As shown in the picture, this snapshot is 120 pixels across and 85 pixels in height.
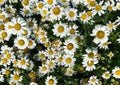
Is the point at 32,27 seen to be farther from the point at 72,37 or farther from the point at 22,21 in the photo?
the point at 72,37

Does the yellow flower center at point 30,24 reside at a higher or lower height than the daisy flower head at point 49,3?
lower

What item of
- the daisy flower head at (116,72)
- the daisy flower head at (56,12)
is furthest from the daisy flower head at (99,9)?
the daisy flower head at (116,72)

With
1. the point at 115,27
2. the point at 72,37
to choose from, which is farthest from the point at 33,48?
the point at 115,27

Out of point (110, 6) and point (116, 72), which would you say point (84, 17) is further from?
point (116, 72)

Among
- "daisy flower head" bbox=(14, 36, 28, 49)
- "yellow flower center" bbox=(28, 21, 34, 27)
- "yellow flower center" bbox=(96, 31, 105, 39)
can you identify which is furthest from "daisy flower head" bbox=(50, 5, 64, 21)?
"yellow flower center" bbox=(96, 31, 105, 39)

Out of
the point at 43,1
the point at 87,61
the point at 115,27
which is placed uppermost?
the point at 43,1

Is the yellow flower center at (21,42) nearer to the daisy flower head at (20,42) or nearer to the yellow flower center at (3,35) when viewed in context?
the daisy flower head at (20,42)

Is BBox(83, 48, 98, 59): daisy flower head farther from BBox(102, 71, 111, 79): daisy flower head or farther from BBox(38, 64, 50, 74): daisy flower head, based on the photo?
BBox(38, 64, 50, 74): daisy flower head

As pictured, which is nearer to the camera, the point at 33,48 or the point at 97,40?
the point at 97,40
